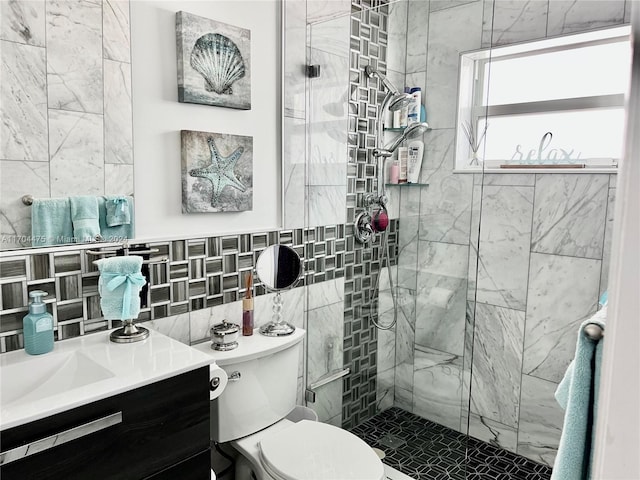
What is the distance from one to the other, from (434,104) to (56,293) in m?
1.56

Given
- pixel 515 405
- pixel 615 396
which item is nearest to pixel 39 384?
pixel 615 396

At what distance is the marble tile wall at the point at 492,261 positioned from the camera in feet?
6.63

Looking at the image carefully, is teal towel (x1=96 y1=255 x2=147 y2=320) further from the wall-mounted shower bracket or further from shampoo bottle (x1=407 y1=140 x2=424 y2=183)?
shampoo bottle (x1=407 y1=140 x2=424 y2=183)

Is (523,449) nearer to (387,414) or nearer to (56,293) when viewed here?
(387,414)

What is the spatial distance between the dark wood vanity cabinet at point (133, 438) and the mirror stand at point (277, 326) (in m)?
0.56

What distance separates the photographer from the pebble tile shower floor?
2.19 meters

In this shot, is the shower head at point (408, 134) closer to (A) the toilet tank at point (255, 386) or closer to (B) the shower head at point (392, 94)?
(B) the shower head at point (392, 94)

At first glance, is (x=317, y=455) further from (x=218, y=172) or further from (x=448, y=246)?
(x=218, y=172)

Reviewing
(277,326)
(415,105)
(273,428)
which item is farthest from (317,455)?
(415,105)

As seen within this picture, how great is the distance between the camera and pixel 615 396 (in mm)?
317

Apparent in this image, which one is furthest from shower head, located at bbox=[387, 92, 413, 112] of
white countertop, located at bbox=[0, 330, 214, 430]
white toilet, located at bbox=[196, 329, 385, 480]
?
white countertop, located at bbox=[0, 330, 214, 430]

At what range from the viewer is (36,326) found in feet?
4.61

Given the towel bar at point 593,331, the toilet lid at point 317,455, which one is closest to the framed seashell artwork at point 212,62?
the toilet lid at point 317,455

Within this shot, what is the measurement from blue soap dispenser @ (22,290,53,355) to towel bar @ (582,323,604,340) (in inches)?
54.5
